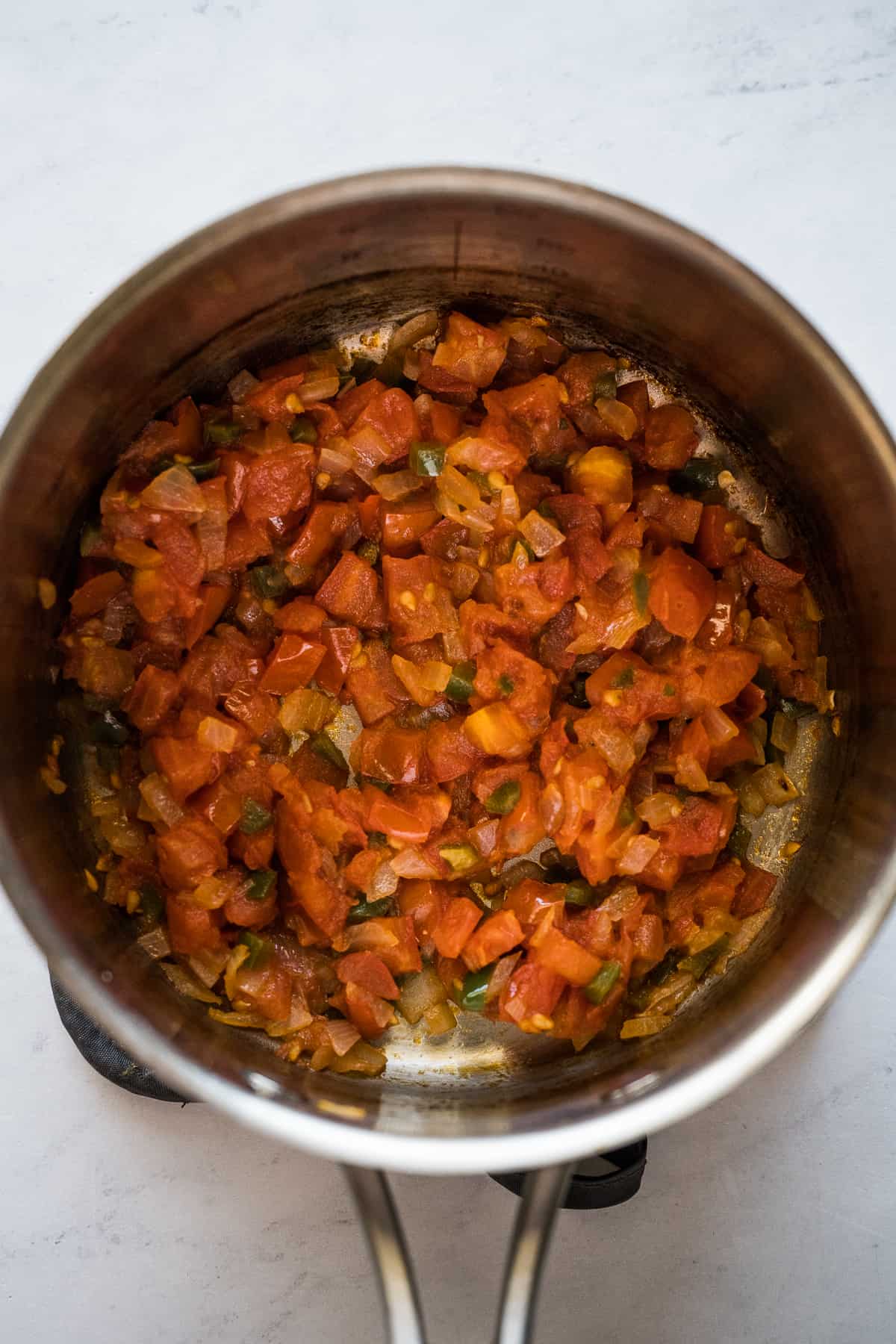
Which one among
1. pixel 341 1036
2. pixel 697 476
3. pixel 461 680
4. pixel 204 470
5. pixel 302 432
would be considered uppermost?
pixel 697 476

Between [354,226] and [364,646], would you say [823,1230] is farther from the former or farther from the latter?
[354,226]

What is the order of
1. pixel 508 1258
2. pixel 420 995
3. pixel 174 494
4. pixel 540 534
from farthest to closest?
1. pixel 420 995
2. pixel 540 534
3. pixel 174 494
4. pixel 508 1258

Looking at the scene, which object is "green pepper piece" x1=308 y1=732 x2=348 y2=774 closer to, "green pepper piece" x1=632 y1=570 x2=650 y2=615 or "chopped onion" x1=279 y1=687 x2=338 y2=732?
"chopped onion" x1=279 y1=687 x2=338 y2=732

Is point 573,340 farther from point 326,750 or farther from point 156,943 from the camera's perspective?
point 156,943

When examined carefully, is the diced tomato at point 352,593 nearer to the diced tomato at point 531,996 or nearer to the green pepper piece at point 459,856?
the green pepper piece at point 459,856

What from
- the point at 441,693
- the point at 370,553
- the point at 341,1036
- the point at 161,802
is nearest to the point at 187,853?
the point at 161,802

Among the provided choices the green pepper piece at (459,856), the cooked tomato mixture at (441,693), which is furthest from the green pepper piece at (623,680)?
the green pepper piece at (459,856)
